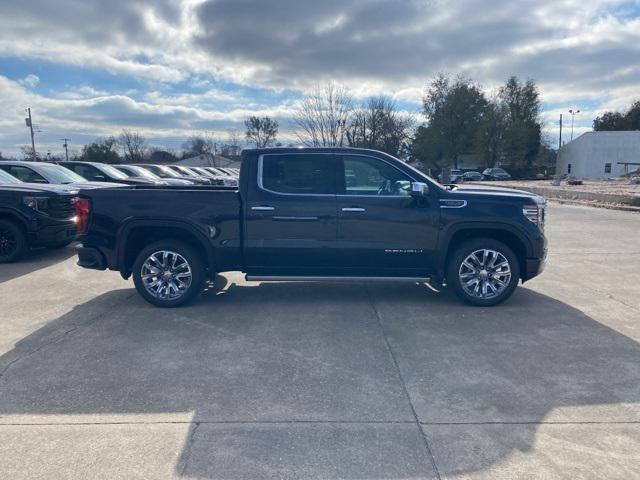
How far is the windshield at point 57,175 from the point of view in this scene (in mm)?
10828

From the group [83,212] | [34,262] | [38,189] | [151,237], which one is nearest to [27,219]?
[38,189]

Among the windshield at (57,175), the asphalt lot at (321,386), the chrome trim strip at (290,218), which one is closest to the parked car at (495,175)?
the windshield at (57,175)

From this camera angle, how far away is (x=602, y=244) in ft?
33.7

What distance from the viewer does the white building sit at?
184 ft

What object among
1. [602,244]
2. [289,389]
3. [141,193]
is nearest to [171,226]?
[141,193]

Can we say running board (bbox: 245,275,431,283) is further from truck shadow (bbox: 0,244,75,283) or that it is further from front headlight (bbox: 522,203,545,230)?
truck shadow (bbox: 0,244,75,283)

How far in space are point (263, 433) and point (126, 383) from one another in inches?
56.4

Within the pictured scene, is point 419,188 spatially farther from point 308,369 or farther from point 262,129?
point 262,129

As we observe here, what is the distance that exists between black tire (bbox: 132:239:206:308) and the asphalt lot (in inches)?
5.7

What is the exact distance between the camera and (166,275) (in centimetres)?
580

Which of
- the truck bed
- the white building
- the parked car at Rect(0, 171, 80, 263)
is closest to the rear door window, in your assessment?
the truck bed

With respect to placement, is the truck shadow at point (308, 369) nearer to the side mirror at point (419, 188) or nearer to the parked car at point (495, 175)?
the side mirror at point (419, 188)

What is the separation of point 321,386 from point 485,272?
2942 mm

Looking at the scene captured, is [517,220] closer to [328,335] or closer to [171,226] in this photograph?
[328,335]
